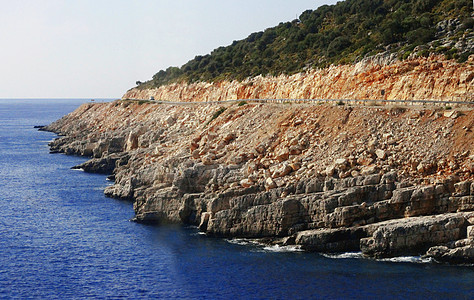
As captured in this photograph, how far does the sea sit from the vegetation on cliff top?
964 inches

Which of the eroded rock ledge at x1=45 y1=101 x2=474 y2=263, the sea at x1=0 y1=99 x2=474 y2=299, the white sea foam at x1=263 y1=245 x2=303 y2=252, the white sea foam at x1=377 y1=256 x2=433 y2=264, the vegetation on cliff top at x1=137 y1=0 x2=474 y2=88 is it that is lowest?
the sea at x1=0 y1=99 x2=474 y2=299

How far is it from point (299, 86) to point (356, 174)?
27.9 m

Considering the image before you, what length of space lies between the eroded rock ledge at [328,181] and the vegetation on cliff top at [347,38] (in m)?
10.4

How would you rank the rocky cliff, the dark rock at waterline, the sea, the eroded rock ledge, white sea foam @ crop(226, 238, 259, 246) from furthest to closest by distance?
1. the dark rock at waterline
2. the rocky cliff
3. white sea foam @ crop(226, 238, 259, 246)
4. the eroded rock ledge
5. the sea

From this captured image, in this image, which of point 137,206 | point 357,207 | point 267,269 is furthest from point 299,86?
point 267,269

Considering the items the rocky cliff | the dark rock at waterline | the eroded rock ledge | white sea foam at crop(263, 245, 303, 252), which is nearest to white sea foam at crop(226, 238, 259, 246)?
the eroded rock ledge

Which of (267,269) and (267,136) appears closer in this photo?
(267,269)

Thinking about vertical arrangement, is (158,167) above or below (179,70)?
below

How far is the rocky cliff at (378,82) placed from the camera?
172ft

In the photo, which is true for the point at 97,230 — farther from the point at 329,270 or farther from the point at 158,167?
the point at 329,270

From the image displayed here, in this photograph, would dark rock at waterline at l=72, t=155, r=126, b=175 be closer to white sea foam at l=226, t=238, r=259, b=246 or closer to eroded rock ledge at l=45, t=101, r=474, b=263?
eroded rock ledge at l=45, t=101, r=474, b=263

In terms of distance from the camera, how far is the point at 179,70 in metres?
128

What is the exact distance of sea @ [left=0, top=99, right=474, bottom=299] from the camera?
1406 inches

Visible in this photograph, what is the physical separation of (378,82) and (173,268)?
3061 cm
